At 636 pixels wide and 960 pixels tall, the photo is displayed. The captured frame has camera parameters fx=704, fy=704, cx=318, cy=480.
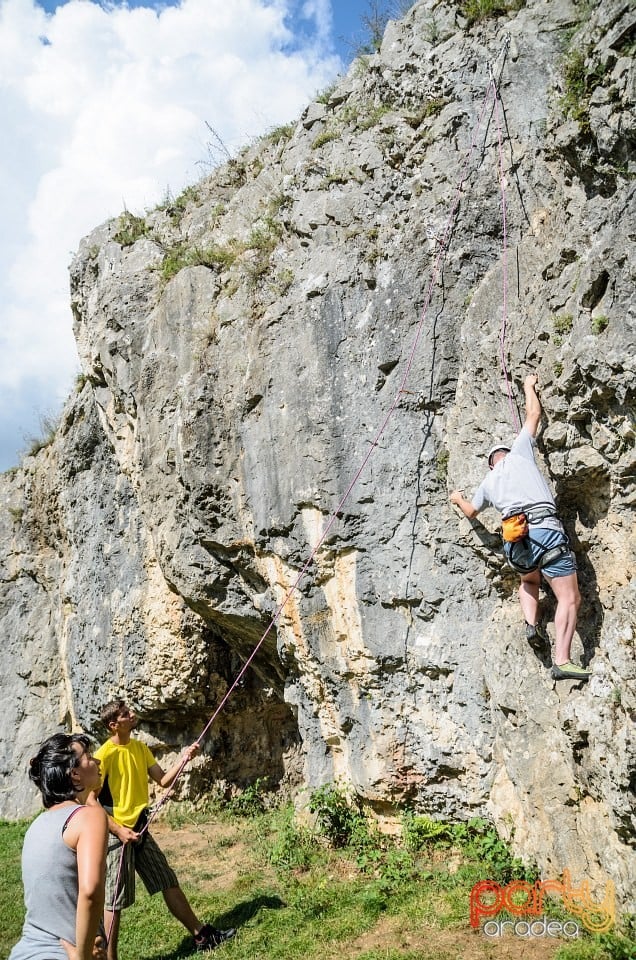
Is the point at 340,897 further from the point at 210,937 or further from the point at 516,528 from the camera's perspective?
the point at 516,528

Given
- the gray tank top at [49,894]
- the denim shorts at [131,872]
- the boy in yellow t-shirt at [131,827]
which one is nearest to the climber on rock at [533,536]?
the boy in yellow t-shirt at [131,827]

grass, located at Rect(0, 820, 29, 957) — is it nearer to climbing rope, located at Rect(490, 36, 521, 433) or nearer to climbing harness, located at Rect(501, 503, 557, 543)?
climbing harness, located at Rect(501, 503, 557, 543)

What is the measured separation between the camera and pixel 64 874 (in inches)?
117

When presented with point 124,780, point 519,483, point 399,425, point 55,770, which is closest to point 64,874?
point 55,770

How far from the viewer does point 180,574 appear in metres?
8.69

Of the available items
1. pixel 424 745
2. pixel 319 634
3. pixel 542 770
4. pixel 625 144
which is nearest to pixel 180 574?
pixel 319 634

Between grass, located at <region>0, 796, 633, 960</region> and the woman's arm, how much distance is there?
266cm

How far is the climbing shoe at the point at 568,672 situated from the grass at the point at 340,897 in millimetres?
1532

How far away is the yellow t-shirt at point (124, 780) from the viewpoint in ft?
18.8

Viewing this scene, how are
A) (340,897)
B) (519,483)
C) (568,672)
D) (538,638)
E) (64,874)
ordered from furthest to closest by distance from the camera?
(340,897), (538,638), (519,483), (568,672), (64,874)

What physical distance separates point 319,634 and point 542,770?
2.54 m

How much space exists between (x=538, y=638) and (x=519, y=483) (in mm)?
1227

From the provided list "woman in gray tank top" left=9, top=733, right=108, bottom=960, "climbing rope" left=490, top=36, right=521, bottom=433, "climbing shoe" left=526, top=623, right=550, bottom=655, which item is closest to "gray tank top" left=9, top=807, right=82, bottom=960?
"woman in gray tank top" left=9, top=733, right=108, bottom=960

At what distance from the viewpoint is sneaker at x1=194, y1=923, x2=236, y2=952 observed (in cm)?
563
